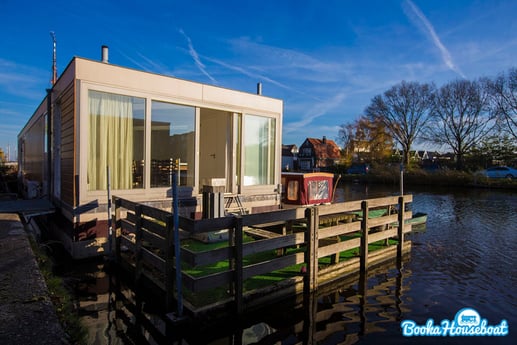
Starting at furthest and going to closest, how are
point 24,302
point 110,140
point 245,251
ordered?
point 110,140 < point 245,251 < point 24,302

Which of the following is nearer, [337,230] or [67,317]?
[67,317]

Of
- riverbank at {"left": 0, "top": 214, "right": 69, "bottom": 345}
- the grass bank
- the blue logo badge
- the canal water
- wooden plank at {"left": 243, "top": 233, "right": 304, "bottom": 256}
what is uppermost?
wooden plank at {"left": 243, "top": 233, "right": 304, "bottom": 256}

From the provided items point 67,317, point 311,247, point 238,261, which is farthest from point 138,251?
point 311,247

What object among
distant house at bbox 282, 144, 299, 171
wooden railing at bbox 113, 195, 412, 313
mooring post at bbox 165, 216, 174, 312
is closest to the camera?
wooden railing at bbox 113, 195, 412, 313

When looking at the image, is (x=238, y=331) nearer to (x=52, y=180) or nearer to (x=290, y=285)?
(x=290, y=285)

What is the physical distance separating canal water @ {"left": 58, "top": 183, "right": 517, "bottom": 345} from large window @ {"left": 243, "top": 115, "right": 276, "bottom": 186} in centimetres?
424

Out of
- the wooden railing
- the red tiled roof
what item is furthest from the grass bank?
the red tiled roof

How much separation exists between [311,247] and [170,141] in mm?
4384

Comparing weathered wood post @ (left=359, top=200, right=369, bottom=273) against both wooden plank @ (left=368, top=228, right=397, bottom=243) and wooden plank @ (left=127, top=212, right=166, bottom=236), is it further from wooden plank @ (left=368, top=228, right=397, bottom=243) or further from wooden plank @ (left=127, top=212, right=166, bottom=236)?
wooden plank @ (left=127, top=212, right=166, bottom=236)

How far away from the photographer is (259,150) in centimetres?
1002

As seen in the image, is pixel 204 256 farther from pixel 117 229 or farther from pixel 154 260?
pixel 117 229

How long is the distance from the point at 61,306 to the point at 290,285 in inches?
118

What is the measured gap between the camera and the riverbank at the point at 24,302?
2.93 m

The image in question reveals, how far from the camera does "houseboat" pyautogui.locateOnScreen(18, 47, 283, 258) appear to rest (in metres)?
6.82
